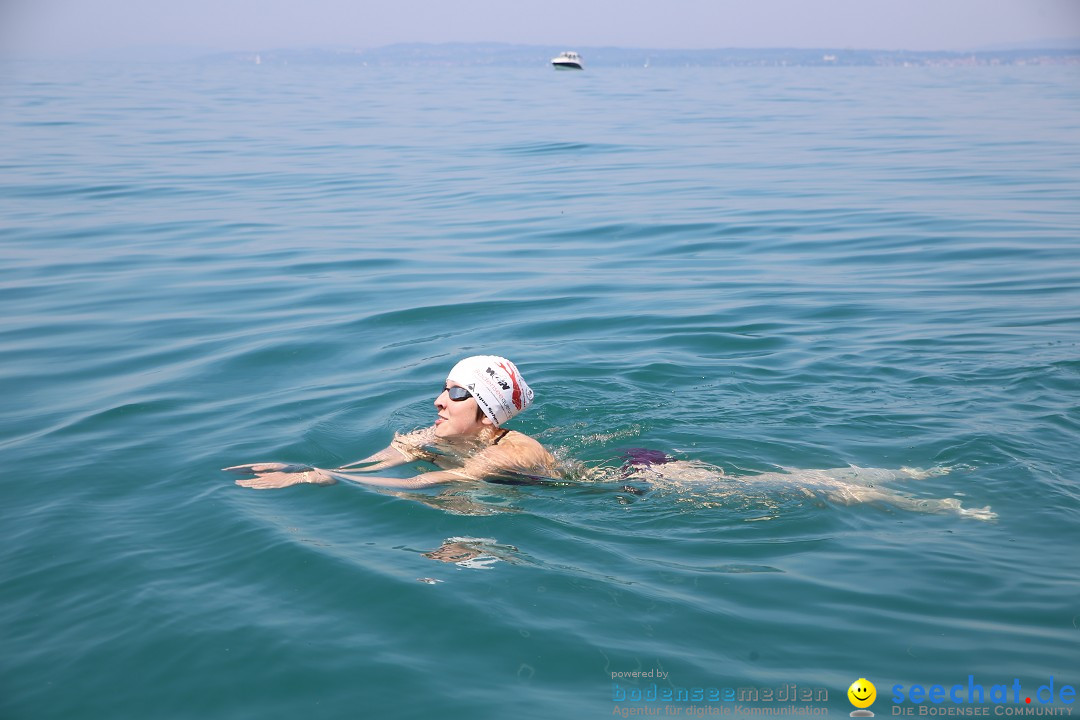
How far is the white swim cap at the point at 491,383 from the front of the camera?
7.14 metres

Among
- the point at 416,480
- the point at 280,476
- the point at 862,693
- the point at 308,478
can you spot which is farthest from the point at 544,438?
the point at 862,693

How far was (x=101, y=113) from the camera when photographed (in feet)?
133

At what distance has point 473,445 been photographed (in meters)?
7.32

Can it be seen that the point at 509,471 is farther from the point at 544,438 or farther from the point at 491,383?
the point at 544,438

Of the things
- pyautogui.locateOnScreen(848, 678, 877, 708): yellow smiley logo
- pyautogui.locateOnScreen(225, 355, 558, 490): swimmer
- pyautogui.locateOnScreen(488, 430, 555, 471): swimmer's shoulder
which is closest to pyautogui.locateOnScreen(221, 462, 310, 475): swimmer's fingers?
pyautogui.locateOnScreen(225, 355, 558, 490): swimmer

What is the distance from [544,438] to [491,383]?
5.35 feet

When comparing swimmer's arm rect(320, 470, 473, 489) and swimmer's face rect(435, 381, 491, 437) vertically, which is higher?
swimmer's face rect(435, 381, 491, 437)

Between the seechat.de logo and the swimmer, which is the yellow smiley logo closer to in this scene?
the seechat.de logo

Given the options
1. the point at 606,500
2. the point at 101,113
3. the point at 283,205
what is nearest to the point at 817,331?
the point at 606,500

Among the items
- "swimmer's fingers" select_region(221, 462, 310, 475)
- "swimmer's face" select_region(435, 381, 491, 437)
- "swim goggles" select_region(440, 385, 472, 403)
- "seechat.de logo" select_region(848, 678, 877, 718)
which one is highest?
"swim goggles" select_region(440, 385, 472, 403)

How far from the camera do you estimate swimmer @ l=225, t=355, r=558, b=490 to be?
7.02 metres

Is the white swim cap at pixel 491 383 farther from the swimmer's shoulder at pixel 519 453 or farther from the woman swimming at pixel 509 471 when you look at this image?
the swimmer's shoulder at pixel 519 453

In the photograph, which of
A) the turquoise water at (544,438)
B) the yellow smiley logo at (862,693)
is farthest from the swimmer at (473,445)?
the yellow smiley logo at (862,693)

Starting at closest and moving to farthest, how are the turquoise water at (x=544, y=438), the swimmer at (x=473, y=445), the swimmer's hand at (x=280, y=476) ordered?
the turquoise water at (x=544, y=438) → the swimmer's hand at (x=280, y=476) → the swimmer at (x=473, y=445)
